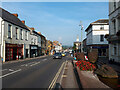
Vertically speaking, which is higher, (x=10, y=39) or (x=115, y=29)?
(x=115, y=29)

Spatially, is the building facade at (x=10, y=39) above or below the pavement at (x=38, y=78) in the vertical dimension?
above

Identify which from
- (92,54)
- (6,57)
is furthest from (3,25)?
(92,54)

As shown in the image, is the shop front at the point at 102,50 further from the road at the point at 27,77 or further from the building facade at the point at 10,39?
the road at the point at 27,77

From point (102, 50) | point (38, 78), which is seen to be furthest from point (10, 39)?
point (102, 50)

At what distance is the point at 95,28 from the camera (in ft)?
122

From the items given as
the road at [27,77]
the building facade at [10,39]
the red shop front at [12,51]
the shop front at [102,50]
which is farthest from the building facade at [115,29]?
the red shop front at [12,51]

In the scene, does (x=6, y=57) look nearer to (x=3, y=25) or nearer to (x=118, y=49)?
(x=3, y=25)

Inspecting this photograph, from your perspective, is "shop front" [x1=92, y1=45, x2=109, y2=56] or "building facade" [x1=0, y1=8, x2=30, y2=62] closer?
"building facade" [x1=0, y1=8, x2=30, y2=62]

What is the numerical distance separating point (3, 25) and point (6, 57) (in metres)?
6.17

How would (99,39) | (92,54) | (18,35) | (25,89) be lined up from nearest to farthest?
(25,89)
(92,54)
(18,35)
(99,39)

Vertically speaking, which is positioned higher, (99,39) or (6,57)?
(99,39)

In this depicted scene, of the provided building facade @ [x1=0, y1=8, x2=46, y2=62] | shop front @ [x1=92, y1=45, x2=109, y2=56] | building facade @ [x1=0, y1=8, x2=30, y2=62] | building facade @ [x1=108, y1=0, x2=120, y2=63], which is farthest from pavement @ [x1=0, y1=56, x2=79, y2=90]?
shop front @ [x1=92, y1=45, x2=109, y2=56]

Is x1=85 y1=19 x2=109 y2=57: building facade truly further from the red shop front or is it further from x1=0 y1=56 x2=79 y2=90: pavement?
x1=0 y1=56 x2=79 y2=90: pavement

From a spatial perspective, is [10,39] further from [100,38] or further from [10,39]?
[100,38]
